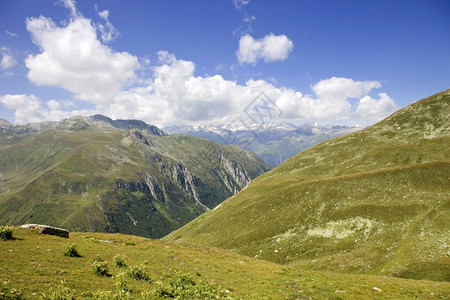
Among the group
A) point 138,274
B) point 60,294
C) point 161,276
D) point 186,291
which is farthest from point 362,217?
point 60,294

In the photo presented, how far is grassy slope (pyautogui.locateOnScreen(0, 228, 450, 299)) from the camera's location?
1512 cm

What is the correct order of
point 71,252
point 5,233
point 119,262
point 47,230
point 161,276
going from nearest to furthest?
point 161,276
point 71,252
point 119,262
point 5,233
point 47,230

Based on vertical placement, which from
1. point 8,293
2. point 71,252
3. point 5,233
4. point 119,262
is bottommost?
point 119,262

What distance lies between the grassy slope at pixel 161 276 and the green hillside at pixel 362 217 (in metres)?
17.9

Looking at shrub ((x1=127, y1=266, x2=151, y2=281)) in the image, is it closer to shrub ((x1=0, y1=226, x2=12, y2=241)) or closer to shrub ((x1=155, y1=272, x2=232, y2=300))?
shrub ((x1=155, y1=272, x2=232, y2=300))

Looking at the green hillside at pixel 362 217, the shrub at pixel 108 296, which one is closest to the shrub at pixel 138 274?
the shrub at pixel 108 296

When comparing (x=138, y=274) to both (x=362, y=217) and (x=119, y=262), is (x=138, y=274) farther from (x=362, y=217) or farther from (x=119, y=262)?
(x=362, y=217)

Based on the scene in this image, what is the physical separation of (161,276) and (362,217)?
5364 centimetres

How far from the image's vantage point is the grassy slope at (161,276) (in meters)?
15.1

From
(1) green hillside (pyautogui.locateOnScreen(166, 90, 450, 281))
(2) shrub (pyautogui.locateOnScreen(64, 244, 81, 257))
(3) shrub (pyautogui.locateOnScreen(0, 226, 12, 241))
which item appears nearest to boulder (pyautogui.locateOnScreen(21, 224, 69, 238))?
(3) shrub (pyautogui.locateOnScreen(0, 226, 12, 241))

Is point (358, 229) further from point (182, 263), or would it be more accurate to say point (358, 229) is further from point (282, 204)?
point (182, 263)

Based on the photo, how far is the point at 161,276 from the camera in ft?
65.8

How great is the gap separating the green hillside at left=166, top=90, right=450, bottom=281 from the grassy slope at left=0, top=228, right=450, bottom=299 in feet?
58.6

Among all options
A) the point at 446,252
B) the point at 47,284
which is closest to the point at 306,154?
the point at 446,252
